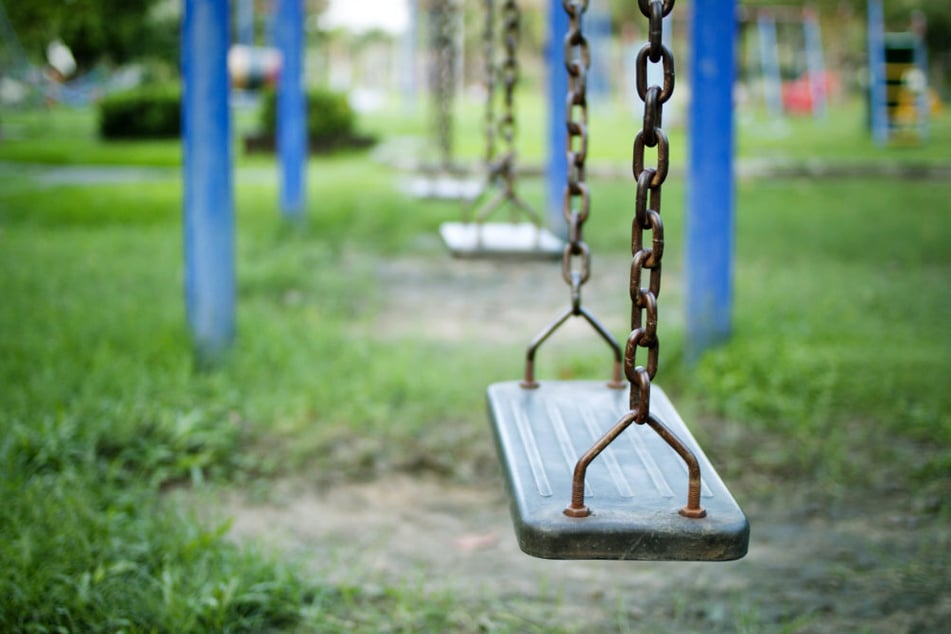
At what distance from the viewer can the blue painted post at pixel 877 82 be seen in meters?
13.8

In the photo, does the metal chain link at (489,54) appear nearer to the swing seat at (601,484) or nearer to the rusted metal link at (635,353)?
the swing seat at (601,484)

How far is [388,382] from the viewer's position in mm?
3578

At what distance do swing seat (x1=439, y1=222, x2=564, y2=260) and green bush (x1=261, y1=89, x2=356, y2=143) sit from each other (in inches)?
367

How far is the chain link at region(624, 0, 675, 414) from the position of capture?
4.37 feet

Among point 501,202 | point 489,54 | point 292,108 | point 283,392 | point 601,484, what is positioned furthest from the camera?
point 292,108

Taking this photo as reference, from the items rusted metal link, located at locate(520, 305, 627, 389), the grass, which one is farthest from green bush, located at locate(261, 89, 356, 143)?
rusted metal link, located at locate(520, 305, 627, 389)

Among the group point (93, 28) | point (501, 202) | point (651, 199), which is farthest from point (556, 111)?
point (93, 28)

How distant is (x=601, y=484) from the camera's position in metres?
1.60

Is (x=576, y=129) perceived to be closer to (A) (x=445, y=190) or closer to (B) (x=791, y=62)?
(A) (x=445, y=190)

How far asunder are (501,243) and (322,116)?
998 cm

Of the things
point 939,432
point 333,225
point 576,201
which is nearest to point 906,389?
point 939,432

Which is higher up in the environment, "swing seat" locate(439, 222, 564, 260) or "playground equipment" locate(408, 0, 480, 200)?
"playground equipment" locate(408, 0, 480, 200)

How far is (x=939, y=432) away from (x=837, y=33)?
27000 millimetres

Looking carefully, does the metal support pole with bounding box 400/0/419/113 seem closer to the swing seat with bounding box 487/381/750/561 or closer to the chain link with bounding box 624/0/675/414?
the swing seat with bounding box 487/381/750/561
